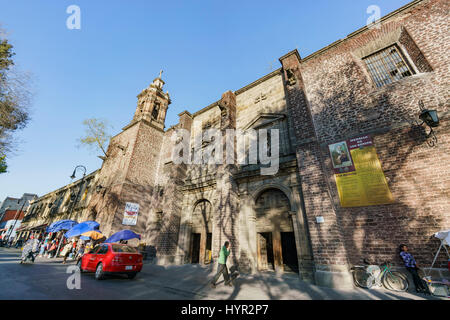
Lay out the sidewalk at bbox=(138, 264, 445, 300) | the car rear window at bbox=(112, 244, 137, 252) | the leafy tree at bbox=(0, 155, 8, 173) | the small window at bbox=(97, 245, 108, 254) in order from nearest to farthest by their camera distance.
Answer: the sidewalk at bbox=(138, 264, 445, 300) < the car rear window at bbox=(112, 244, 137, 252) < the small window at bbox=(97, 245, 108, 254) < the leafy tree at bbox=(0, 155, 8, 173)

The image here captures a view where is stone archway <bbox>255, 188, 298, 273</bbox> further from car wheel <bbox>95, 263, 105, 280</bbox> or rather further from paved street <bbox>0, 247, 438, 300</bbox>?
car wheel <bbox>95, 263, 105, 280</bbox>

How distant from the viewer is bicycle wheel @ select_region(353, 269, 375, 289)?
5.84 metres

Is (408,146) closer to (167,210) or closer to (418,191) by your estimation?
(418,191)

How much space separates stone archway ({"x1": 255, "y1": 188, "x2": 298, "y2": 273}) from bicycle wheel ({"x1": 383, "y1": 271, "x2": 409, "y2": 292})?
338cm

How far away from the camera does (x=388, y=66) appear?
28.6ft

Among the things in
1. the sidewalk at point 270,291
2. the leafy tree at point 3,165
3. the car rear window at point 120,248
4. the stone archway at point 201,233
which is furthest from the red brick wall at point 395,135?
the leafy tree at point 3,165

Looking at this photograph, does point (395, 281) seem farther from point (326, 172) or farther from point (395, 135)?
point (395, 135)

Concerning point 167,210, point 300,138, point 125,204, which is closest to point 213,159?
point 167,210

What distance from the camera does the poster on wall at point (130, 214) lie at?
1402 centimetres

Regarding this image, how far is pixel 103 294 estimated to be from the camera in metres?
5.12

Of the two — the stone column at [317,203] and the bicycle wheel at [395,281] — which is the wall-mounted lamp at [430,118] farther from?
the bicycle wheel at [395,281]

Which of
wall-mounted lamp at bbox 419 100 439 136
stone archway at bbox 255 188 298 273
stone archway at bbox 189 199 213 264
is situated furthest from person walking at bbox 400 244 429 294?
stone archway at bbox 189 199 213 264

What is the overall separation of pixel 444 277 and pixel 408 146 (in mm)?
4333

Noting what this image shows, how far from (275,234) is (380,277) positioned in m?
4.11
